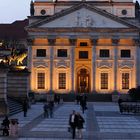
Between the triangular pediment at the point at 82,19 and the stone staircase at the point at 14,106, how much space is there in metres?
38.1

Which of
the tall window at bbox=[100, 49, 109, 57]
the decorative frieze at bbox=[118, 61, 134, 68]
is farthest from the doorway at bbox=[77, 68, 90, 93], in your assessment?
the decorative frieze at bbox=[118, 61, 134, 68]

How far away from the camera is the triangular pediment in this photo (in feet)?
290

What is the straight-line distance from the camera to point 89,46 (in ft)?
296

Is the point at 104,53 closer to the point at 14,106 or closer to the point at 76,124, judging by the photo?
the point at 14,106

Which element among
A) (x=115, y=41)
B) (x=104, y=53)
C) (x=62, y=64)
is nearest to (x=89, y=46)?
(x=104, y=53)

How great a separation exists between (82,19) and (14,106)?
43.5 meters

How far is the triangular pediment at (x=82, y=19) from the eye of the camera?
290 ft

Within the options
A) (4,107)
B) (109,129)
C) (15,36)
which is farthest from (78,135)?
(15,36)

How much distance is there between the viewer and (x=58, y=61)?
8975cm

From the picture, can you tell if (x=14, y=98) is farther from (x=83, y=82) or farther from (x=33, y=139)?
(x=83, y=82)

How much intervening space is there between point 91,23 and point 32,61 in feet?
35.8

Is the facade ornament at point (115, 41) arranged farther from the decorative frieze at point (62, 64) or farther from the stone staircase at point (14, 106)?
the stone staircase at point (14, 106)

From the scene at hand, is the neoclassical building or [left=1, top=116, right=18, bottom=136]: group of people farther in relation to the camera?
the neoclassical building

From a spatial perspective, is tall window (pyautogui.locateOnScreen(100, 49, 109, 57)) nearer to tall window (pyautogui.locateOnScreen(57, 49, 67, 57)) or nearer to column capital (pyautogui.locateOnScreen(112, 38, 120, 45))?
column capital (pyautogui.locateOnScreen(112, 38, 120, 45))
